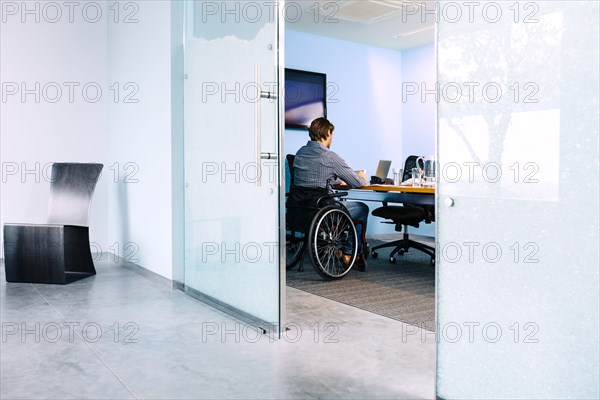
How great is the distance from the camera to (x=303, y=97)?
22.0 ft

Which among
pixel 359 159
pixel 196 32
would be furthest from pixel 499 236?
pixel 359 159

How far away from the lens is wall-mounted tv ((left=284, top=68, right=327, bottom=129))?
6.61m

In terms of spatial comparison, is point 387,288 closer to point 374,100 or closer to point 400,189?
point 400,189

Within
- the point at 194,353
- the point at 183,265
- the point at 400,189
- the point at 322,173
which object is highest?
the point at 322,173

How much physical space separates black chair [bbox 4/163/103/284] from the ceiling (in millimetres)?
2704

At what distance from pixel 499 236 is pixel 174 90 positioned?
9.28ft

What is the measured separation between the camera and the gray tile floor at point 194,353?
85.7 inches

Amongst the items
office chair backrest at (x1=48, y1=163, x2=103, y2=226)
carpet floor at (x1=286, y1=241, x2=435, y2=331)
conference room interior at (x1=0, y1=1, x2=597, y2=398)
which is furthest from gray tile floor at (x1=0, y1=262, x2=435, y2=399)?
office chair backrest at (x1=48, y1=163, x2=103, y2=226)

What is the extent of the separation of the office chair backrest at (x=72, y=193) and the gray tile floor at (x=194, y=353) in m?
0.91

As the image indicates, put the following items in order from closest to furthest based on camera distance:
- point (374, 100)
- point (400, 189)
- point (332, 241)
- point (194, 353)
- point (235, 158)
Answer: point (194, 353) → point (235, 158) → point (400, 189) → point (332, 241) → point (374, 100)

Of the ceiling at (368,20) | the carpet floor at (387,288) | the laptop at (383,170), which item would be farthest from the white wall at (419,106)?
the carpet floor at (387,288)

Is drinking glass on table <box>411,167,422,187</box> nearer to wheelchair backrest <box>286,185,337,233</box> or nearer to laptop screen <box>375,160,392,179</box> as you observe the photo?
wheelchair backrest <box>286,185,337,233</box>

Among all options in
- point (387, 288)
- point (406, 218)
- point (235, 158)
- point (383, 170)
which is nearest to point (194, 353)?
point (235, 158)

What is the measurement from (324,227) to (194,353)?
1952 mm
